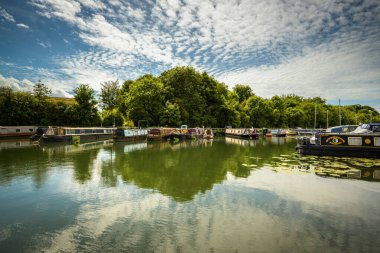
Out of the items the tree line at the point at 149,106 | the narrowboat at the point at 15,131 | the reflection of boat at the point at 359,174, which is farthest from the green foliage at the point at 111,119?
the reflection of boat at the point at 359,174

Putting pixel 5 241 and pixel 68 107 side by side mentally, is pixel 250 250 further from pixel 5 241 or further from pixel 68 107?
pixel 68 107

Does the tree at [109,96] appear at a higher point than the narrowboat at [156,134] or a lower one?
higher

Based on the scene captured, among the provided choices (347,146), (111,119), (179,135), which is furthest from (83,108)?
(347,146)

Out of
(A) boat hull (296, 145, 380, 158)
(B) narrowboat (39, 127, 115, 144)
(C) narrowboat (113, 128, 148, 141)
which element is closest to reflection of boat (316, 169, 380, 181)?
(A) boat hull (296, 145, 380, 158)

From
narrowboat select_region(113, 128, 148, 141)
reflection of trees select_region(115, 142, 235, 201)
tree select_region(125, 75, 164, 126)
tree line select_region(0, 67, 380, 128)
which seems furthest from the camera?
tree select_region(125, 75, 164, 126)

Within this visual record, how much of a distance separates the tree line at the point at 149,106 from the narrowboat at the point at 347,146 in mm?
36099

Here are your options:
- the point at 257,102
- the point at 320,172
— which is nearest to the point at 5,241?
the point at 320,172

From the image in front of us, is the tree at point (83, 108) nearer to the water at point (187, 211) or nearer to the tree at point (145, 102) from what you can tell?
the tree at point (145, 102)

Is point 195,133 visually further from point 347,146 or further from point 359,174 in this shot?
point 359,174

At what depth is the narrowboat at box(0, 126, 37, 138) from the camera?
1494 inches

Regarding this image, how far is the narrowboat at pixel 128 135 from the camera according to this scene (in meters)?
34.3

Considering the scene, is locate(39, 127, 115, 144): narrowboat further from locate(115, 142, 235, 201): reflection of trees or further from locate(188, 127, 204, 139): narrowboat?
locate(115, 142, 235, 201): reflection of trees

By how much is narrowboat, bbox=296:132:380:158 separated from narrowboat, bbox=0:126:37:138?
4149cm

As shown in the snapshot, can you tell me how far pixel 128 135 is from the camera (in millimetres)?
35688
